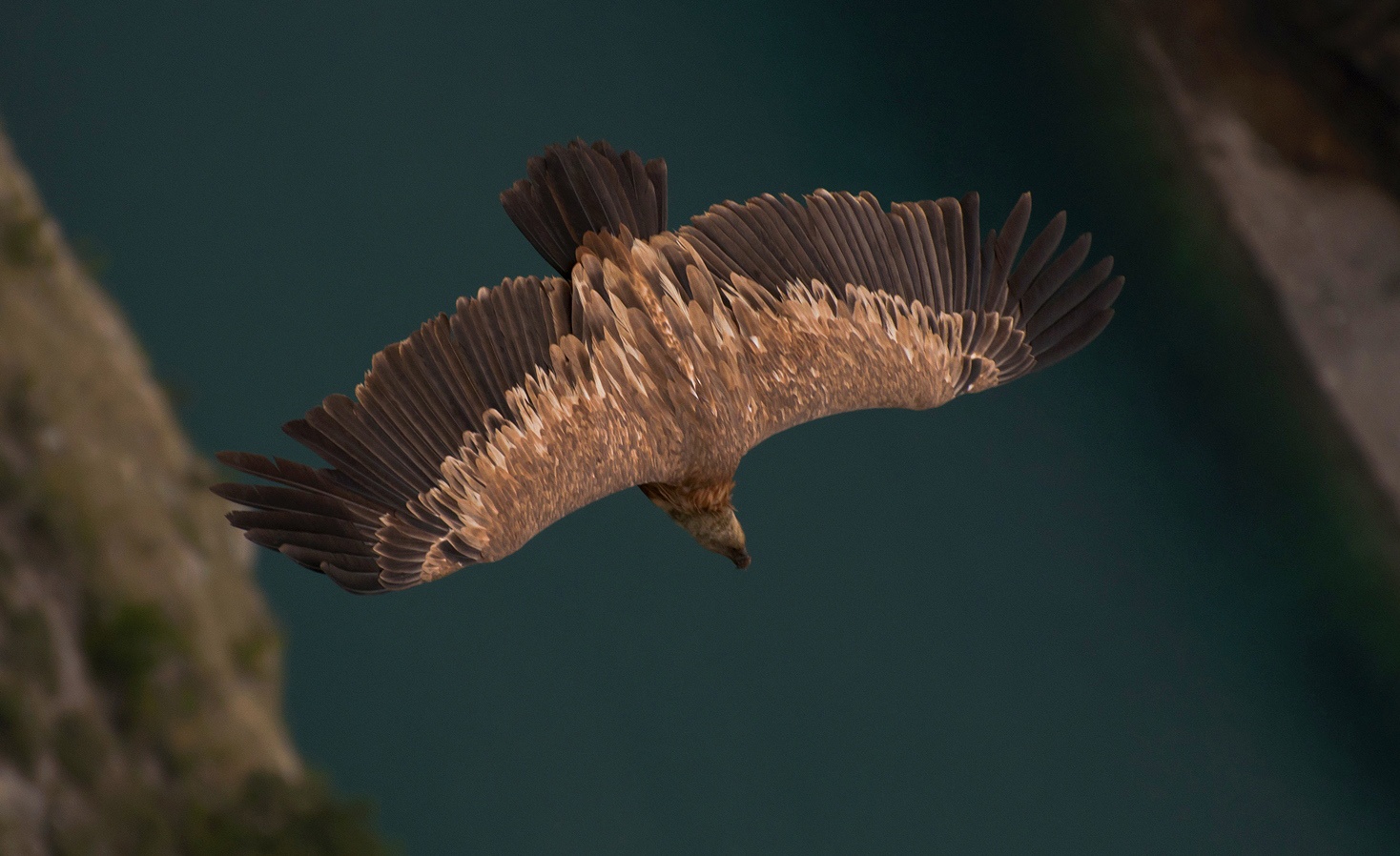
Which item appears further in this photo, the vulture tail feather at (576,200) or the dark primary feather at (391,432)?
the vulture tail feather at (576,200)

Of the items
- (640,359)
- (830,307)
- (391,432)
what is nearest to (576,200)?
(640,359)

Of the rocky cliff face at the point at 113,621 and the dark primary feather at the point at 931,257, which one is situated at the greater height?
the rocky cliff face at the point at 113,621

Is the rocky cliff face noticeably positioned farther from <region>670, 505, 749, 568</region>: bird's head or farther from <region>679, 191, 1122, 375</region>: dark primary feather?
<region>679, 191, 1122, 375</region>: dark primary feather

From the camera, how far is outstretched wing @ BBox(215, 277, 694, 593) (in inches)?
114

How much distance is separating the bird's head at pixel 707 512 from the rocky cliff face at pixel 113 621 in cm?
352

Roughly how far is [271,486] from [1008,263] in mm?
2158

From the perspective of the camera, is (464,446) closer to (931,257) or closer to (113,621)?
(931,257)

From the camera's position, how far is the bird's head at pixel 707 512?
3.42 m

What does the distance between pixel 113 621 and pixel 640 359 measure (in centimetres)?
410

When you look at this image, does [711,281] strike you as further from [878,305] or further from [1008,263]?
[1008,263]

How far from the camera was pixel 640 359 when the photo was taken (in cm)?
312

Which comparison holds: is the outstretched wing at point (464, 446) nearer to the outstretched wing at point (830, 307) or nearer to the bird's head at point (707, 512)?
the outstretched wing at point (830, 307)

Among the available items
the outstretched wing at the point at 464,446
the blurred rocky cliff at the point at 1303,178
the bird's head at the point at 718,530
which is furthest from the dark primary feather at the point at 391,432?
the blurred rocky cliff at the point at 1303,178

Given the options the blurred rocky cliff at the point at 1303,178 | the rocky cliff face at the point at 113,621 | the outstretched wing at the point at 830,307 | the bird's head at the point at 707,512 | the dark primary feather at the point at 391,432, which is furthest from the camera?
the blurred rocky cliff at the point at 1303,178
